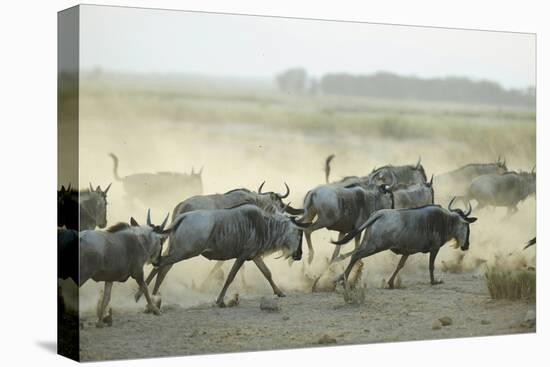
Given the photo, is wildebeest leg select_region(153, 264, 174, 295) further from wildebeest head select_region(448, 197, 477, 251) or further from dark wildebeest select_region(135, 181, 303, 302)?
wildebeest head select_region(448, 197, 477, 251)

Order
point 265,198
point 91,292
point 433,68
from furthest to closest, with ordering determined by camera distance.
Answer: point 433,68, point 265,198, point 91,292

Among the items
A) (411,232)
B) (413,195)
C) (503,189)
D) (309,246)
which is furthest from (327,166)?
(503,189)

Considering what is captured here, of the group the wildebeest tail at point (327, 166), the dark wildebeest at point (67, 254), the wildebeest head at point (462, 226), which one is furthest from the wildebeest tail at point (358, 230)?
the dark wildebeest at point (67, 254)

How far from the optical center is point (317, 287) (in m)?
11.6

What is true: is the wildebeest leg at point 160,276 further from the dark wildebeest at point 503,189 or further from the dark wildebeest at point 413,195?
the dark wildebeest at point 503,189

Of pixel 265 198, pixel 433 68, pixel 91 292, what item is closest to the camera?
pixel 91 292

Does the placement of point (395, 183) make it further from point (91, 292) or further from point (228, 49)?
point (91, 292)

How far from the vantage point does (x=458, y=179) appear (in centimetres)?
1228

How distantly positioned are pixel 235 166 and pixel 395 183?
1558mm

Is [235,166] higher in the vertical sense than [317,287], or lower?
higher

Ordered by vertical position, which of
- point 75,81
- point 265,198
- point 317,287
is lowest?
point 317,287

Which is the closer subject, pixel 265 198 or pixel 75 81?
pixel 75 81

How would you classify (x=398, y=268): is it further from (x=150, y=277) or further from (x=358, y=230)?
(x=150, y=277)

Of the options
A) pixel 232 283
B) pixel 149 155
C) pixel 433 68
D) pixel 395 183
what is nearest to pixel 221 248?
pixel 232 283
